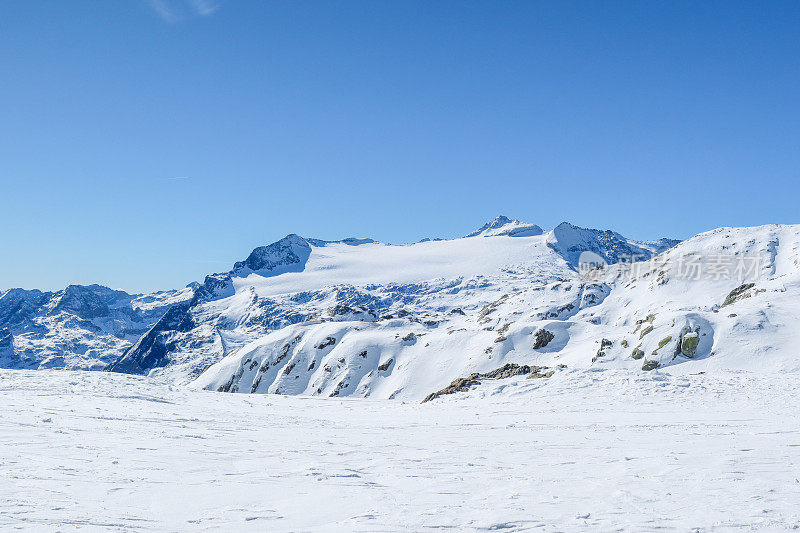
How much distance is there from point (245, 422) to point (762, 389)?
83.9 feet

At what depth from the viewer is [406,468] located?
12203 mm

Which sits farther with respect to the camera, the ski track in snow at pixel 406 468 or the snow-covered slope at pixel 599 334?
the snow-covered slope at pixel 599 334

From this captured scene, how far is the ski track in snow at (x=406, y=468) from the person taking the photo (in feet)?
26.9

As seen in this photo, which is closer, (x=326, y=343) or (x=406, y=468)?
(x=406, y=468)

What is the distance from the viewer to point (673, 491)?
9648 mm

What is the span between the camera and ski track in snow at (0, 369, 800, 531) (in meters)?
8.19

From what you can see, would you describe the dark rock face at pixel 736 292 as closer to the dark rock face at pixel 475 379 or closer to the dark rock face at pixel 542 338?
the dark rock face at pixel 542 338

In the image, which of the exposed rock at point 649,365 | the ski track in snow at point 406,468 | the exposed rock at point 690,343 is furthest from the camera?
the exposed rock at point 649,365

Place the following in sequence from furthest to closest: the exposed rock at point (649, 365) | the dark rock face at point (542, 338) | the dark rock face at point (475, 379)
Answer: the dark rock face at point (542, 338) < the exposed rock at point (649, 365) < the dark rock face at point (475, 379)

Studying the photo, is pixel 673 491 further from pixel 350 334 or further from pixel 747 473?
pixel 350 334

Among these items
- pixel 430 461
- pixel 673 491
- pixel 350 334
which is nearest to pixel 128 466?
pixel 430 461

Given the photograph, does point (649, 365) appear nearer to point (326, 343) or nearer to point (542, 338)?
point (542, 338)

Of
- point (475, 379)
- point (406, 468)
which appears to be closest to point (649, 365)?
point (475, 379)

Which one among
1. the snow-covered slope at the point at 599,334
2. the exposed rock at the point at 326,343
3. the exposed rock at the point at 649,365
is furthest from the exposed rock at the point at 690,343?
the exposed rock at the point at 326,343
